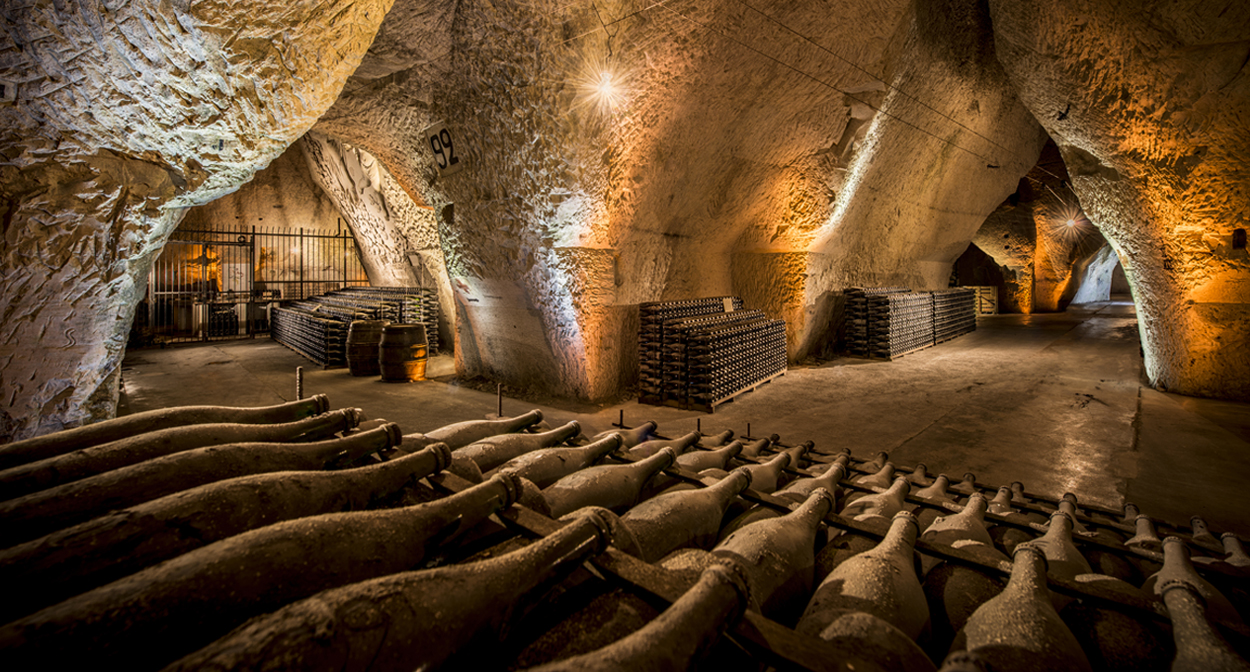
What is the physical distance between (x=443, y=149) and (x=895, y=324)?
8846 mm

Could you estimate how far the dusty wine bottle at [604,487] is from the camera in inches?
57.7

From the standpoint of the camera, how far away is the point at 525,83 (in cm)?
528

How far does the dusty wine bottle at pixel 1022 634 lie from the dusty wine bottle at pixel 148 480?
1606mm

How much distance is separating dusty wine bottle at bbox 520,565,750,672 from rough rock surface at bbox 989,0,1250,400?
814cm

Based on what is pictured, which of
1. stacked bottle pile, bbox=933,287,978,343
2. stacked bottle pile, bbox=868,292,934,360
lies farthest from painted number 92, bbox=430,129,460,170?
stacked bottle pile, bbox=933,287,978,343

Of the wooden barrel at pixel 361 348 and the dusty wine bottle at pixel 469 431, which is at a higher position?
the dusty wine bottle at pixel 469 431

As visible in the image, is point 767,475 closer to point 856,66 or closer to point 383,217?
point 856,66

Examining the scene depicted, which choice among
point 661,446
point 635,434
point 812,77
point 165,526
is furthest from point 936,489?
point 812,77

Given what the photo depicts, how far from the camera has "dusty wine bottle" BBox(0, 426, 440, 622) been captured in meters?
0.77

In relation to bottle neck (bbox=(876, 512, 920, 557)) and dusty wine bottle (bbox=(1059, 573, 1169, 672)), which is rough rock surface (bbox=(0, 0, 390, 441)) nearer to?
bottle neck (bbox=(876, 512, 920, 557))

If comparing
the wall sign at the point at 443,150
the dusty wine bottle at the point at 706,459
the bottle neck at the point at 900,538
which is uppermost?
the wall sign at the point at 443,150

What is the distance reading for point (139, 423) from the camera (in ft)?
4.79

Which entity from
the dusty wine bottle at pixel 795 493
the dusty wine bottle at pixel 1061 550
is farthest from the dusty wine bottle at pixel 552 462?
the dusty wine bottle at pixel 1061 550

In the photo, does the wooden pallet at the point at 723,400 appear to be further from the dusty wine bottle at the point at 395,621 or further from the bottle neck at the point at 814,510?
the dusty wine bottle at the point at 395,621
